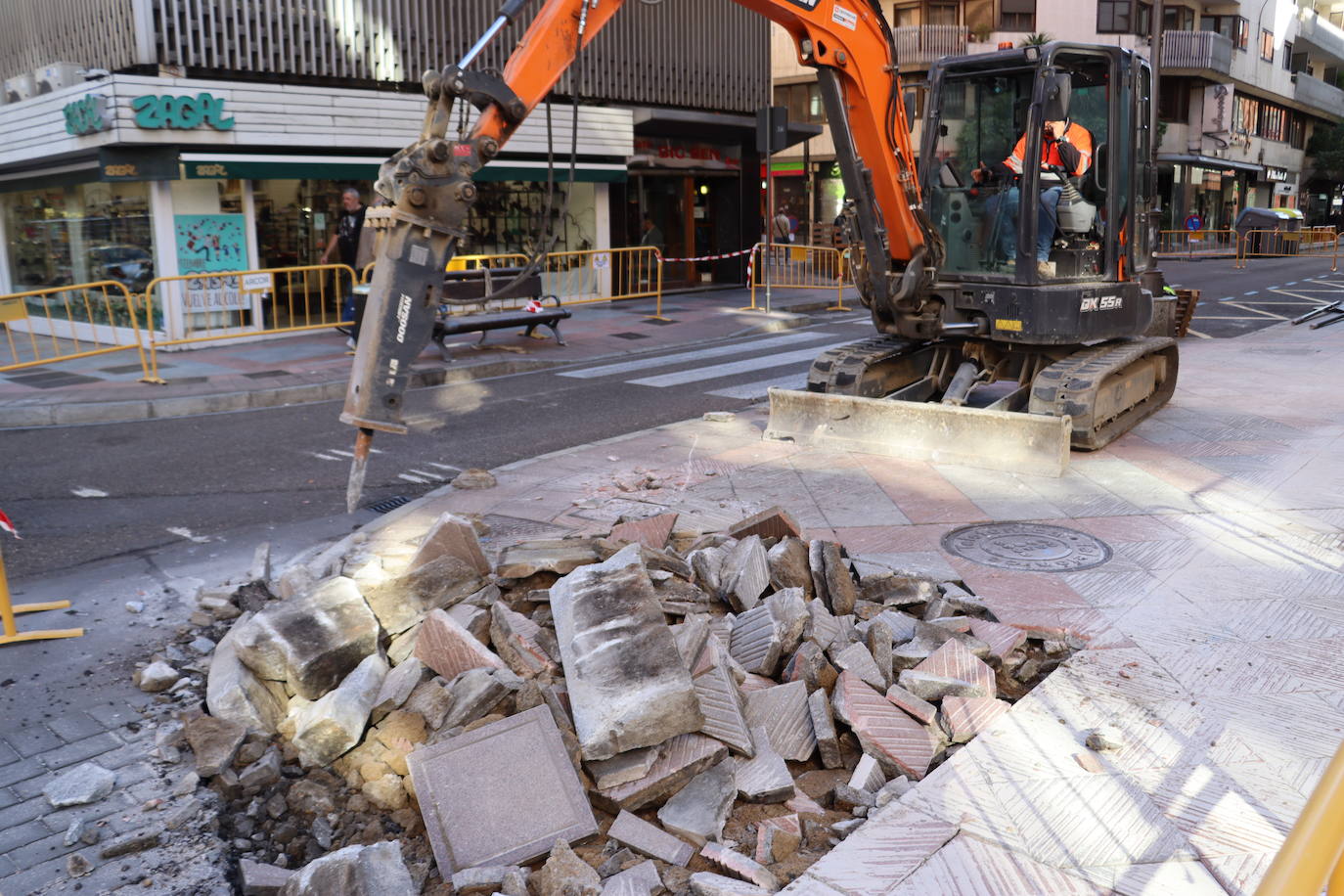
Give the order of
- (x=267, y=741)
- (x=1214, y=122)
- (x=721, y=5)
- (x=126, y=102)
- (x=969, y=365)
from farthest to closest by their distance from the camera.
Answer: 1. (x=1214, y=122)
2. (x=721, y=5)
3. (x=126, y=102)
4. (x=969, y=365)
5. (x=267, y=741)

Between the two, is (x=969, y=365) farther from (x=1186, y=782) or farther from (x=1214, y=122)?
(x=1214, y=122)

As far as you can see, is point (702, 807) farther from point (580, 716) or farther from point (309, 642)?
point (309, 642)

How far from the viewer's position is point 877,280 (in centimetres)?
884

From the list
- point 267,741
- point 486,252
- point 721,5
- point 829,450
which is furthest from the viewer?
point 721,5

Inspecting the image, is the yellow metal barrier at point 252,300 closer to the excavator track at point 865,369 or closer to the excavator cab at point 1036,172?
the excavator track at point 865,369

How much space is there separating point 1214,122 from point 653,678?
5708 cm

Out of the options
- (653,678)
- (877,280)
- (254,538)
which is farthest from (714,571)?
(877,280)

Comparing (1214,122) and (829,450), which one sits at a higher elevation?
(1214,122)

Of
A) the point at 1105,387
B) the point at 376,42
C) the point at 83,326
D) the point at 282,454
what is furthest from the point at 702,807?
the point at 83,326

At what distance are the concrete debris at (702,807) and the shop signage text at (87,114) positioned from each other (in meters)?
14.4

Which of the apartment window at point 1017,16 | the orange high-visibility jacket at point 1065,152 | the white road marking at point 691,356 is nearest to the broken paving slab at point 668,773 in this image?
the orange high-visibility jacket at point 1065,152

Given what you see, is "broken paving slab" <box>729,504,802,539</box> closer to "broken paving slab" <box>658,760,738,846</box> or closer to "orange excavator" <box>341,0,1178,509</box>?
"broken paving slab" <box>658,760,738,846</box>

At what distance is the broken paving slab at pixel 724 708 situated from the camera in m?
3.88

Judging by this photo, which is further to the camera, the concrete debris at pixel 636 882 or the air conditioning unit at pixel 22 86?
the air conditioning unit at pixel 22 86
